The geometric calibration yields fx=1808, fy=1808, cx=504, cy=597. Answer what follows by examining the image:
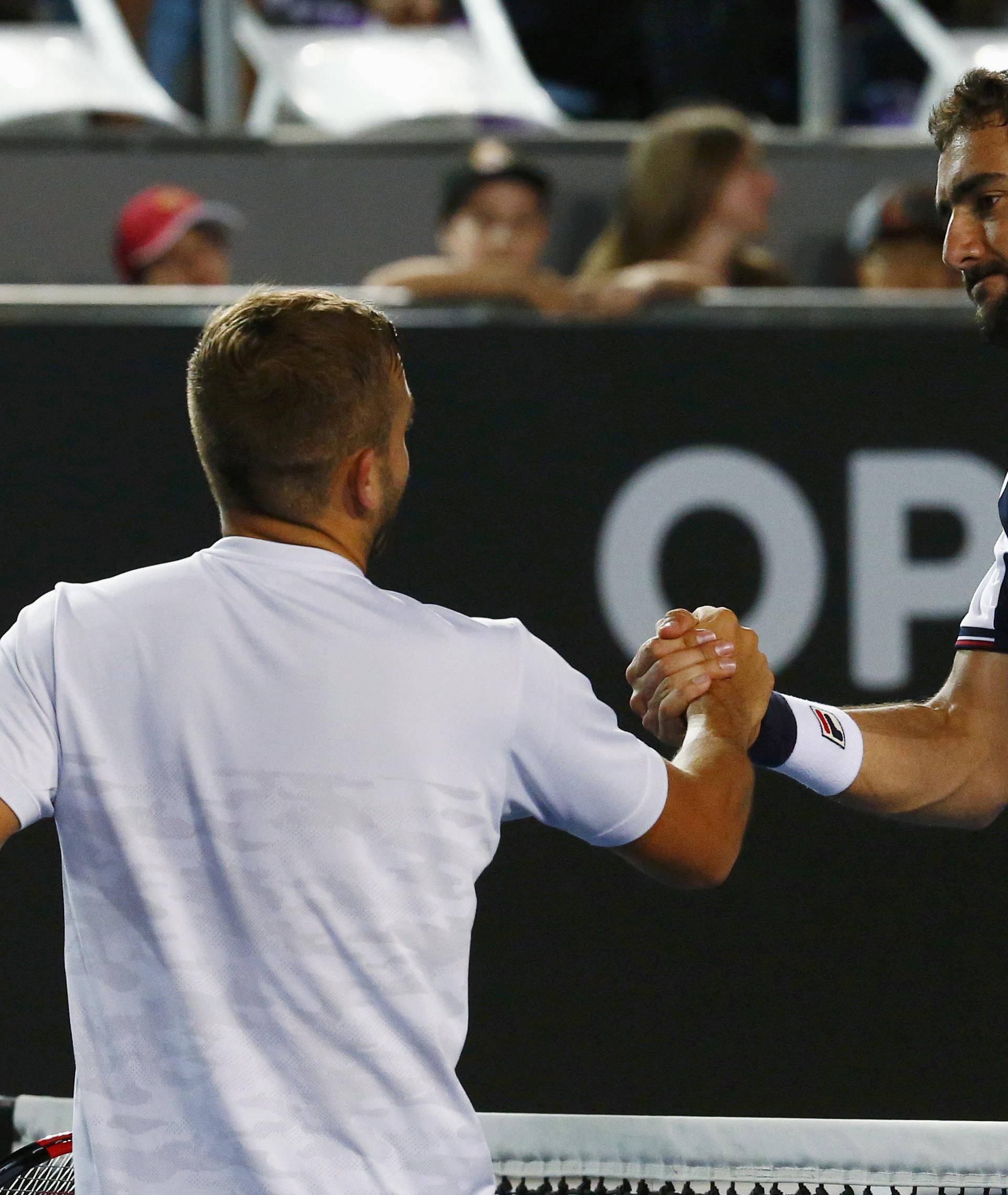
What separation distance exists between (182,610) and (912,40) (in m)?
5.65

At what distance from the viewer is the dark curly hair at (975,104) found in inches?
105

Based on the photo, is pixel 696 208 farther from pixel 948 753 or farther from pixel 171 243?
pixel 948 753

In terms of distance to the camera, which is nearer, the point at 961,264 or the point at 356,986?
the point at 356,986

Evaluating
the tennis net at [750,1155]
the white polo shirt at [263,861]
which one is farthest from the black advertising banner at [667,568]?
the white polo shirt at [263,861]

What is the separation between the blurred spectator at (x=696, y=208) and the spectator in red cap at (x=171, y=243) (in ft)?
3.47

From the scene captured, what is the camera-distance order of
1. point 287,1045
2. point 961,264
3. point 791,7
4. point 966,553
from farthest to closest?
point 791,7
point 966,553
point 961,264
point 287,1045

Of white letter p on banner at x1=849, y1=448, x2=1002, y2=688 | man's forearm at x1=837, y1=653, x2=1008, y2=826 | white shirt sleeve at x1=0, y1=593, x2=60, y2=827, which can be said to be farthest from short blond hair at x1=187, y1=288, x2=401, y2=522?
white letter p on banner at x1=849, y1=448, x2=1002, y2=688

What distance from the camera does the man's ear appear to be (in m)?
1.88

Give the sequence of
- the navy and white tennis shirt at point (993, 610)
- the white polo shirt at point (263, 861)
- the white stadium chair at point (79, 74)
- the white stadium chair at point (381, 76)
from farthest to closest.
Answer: the white stadium chair at point (381, 76), the white stadium chair at point (79, 74), the navy and white tennis shirt at point (993, 610), the white polo shirt at point (263, 861)

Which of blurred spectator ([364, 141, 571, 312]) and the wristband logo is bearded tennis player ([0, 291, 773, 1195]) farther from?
blurred spectator ([364, 141, 571, 312])

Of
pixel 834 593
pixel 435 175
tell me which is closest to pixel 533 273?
pixel 435 175

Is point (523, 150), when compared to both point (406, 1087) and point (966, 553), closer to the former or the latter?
point (966, 553)

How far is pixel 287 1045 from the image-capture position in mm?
1756

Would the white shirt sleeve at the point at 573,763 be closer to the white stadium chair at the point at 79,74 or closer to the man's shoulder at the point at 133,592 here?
the man's shoulder at the point at 133,592
